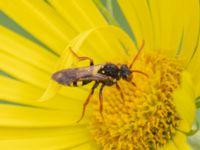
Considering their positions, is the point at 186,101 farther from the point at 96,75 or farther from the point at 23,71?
the point at 23,71

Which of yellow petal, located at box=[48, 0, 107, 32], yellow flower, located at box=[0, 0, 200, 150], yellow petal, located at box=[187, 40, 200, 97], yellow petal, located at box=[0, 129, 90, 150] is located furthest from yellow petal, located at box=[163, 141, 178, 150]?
yellow petal, located at box=[48, 0, 107, 32]

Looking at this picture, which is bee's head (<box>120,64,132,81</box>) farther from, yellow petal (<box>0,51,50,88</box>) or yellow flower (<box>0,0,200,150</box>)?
yellow petal (<box>0,51,50,88</box>)

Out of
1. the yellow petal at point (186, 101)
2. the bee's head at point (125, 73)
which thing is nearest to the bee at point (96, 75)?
the bee's head at point (125, 73)

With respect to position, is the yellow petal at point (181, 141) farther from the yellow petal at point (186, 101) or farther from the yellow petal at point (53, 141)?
the yellow petal at point (53, 141)

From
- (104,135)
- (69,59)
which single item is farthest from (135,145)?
(69,59)

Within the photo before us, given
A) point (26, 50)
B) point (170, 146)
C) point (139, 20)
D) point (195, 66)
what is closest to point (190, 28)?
point (195, 66)

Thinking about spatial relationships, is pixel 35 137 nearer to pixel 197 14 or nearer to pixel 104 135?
pixel 104 135
